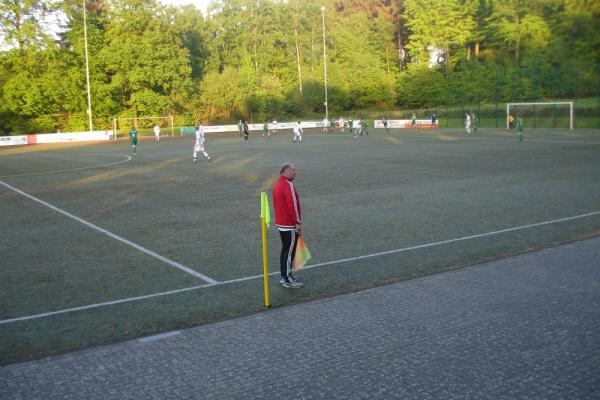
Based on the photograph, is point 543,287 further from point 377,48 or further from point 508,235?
point 377,48

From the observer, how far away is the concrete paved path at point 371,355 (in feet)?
17.5

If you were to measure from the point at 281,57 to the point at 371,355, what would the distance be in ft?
287

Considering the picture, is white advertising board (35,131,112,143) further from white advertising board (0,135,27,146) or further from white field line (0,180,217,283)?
white field line (0,180,217,283)

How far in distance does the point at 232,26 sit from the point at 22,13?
33745mm

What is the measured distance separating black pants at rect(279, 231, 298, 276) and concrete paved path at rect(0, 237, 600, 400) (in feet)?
3.15

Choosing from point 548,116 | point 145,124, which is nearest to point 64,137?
point 145,124

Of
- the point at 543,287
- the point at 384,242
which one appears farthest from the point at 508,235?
the point at 543,287

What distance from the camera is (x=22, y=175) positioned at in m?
26.4

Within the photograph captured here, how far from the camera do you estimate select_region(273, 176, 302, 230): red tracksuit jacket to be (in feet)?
27.6

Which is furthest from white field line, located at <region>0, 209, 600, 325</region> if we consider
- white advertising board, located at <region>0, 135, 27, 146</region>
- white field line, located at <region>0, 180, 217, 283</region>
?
white advertising board, located at <region>0, 135, 27, 146</region>

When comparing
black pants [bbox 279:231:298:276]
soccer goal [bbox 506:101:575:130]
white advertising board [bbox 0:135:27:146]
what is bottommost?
black pants [bbox 279:231:298:276]

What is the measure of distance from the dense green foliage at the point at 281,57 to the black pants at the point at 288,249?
55930 mm

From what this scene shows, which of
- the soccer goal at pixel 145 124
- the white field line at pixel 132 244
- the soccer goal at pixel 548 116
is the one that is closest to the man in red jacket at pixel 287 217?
the white field line at pixel 132 244

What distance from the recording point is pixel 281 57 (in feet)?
296
